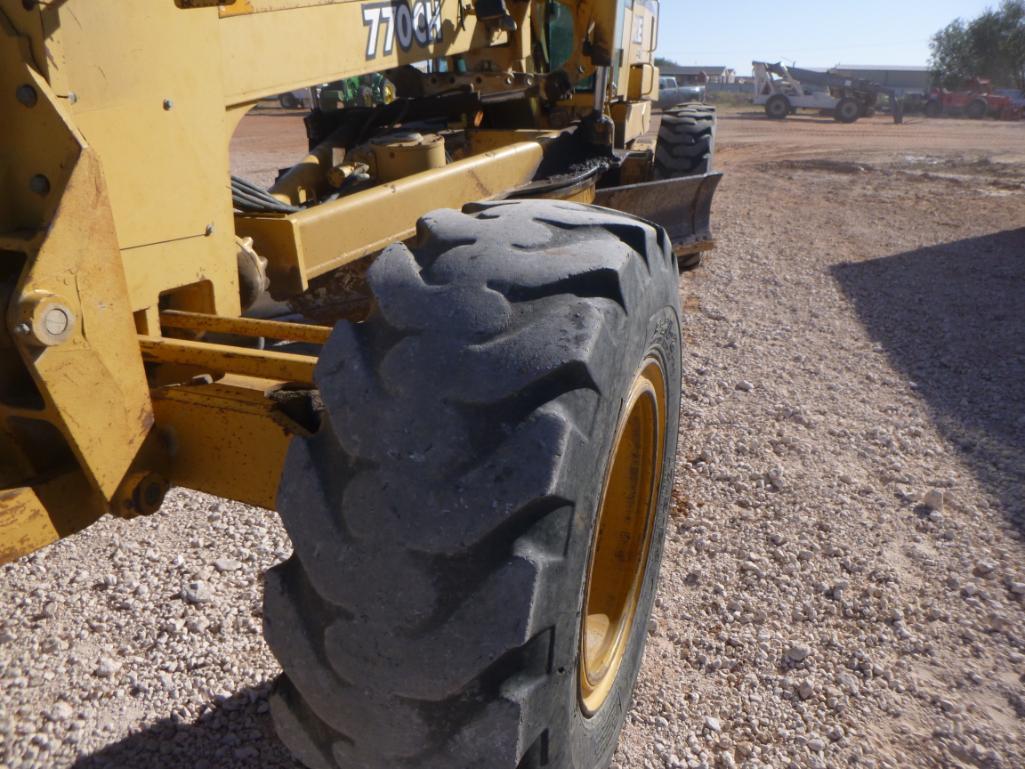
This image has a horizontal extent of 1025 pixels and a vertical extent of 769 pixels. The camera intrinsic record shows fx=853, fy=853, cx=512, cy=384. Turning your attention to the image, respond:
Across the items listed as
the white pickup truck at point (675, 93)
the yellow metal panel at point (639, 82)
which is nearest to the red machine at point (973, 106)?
the white pickup truck at point (675, 93)

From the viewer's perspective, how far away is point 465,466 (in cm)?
141

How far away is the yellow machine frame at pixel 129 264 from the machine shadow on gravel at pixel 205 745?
83 centimetres

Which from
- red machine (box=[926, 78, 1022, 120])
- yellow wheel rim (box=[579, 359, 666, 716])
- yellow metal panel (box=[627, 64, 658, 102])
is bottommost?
red machine (box=[926, 78, 1022, 120])

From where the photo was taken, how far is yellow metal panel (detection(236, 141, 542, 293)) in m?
2.56

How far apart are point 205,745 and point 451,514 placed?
1.37 metres

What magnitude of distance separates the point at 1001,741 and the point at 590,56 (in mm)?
4399

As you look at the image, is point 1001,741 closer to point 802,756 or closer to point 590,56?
point 802,756

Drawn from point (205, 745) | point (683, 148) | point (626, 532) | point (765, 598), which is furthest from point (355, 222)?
point (683, 148)

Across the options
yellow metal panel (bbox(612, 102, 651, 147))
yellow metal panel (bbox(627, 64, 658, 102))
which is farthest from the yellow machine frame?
yellow metal panel (bbox(627, 64, 658, 102))

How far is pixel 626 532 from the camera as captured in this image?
2.46 meters

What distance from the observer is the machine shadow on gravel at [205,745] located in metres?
2.22

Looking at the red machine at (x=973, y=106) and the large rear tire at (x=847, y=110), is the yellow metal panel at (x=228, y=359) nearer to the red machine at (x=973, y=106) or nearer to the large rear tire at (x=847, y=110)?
the large rear tire at (x=847, y=110)

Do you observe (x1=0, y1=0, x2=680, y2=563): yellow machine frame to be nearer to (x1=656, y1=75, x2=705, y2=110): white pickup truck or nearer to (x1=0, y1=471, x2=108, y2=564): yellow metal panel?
(x1=0, y1=471, x2=108, y2=564): yellow metal panel

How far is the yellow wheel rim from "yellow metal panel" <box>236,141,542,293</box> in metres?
1.13
